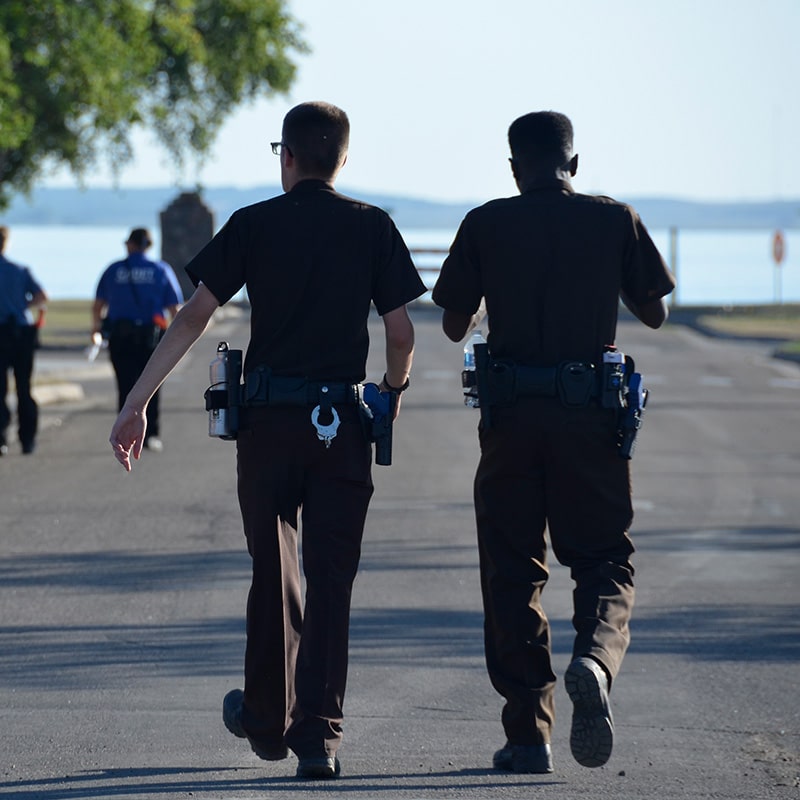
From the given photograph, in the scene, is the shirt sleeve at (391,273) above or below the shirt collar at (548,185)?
below

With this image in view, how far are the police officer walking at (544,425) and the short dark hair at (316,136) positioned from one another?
0.48 meters

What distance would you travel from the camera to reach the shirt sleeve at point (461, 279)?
5406mm

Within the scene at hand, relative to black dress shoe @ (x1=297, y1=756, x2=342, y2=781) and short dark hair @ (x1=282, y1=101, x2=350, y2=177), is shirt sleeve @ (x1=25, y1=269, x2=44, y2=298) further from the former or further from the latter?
black dress shoe @ (x1=297, y1=756, x2=342, y2=781)

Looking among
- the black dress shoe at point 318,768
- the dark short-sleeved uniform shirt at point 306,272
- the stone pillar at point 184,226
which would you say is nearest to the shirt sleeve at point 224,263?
the dark short-sleeved uniform shirt at point 306,272

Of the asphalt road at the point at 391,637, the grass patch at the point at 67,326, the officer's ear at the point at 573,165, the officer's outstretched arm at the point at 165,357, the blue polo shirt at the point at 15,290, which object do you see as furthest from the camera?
the grass patch at the point at 67,326

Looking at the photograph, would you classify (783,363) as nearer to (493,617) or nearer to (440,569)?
(440,569)

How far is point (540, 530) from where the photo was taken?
17.7 ft

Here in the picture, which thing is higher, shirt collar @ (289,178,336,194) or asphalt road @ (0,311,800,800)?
shirt collar @ (289,178,336,194)

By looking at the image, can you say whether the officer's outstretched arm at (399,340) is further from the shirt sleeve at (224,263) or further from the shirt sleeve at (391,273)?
the shirt sleeve at (224,263)

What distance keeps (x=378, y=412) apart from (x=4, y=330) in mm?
10101

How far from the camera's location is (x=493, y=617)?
5.39 meters

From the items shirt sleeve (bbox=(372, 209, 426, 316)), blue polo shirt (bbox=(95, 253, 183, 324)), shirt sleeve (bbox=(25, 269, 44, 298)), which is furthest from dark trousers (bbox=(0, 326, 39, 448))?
shirt sleeve (bbox=(372, 209, 426, 316))

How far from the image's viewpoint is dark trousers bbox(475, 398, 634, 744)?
5.31m

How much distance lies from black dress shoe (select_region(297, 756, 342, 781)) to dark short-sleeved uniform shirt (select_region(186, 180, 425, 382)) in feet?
3.83
